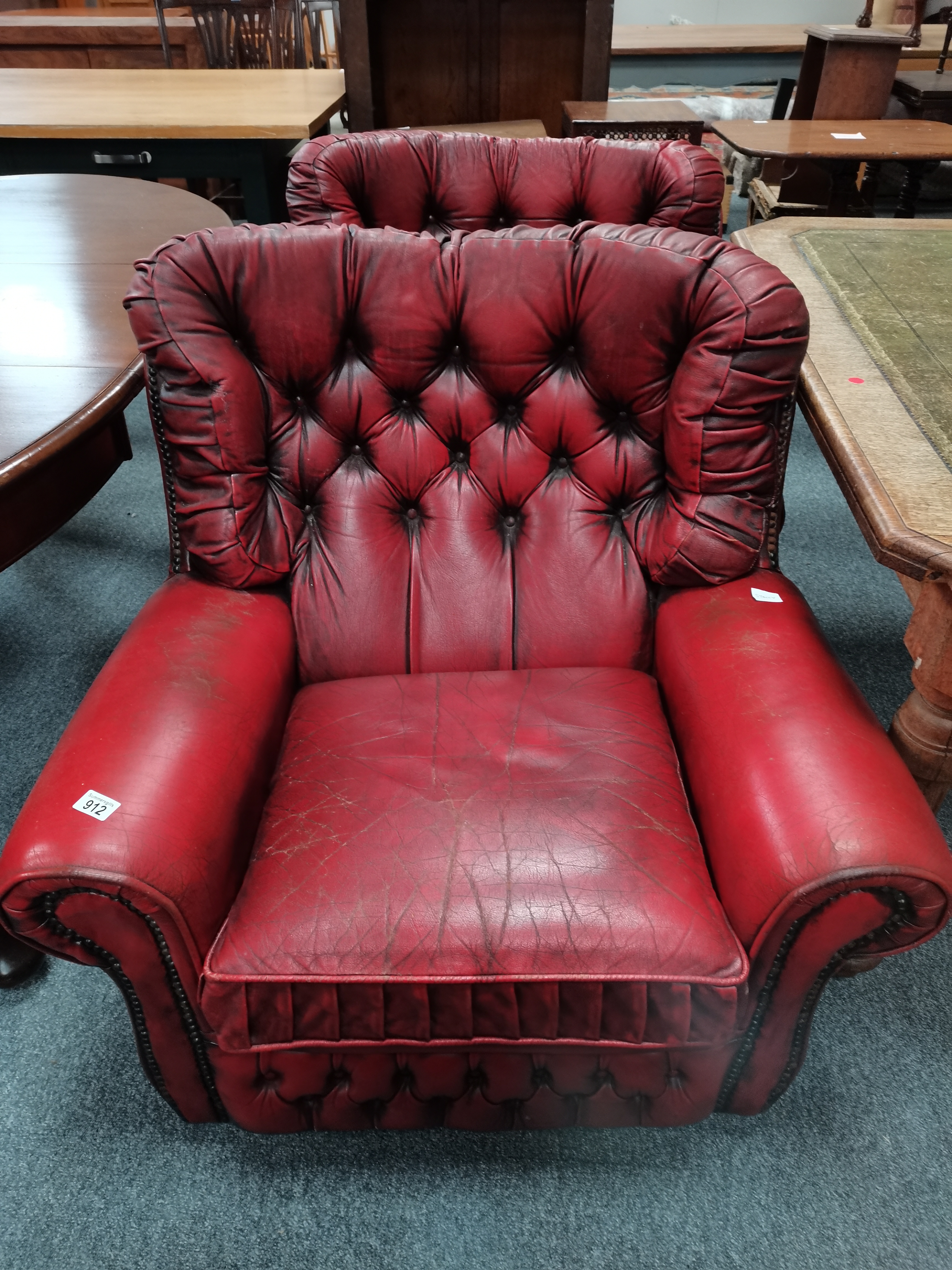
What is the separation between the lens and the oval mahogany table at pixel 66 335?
1.14 meters

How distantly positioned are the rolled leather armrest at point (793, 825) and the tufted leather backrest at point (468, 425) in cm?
20

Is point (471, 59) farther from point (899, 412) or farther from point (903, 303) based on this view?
point (899, 412)

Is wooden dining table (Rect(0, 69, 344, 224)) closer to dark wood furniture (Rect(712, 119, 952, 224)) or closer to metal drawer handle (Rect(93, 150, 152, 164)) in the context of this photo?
metal drawer handle (Rect(93, 150, 152, 164))

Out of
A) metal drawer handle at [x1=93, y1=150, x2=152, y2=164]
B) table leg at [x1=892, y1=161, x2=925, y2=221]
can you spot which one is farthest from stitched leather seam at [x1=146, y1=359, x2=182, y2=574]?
table leg at [x1=892, y1=161, x2=925, y2=221]

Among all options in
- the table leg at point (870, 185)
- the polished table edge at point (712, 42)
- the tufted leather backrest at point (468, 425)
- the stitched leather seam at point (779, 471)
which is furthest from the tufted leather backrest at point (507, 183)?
the polished table edge at point (712, 42)

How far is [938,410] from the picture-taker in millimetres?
1248

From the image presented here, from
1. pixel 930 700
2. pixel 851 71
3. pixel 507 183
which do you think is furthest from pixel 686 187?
pixel 851 71

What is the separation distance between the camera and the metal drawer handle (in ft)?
9.05

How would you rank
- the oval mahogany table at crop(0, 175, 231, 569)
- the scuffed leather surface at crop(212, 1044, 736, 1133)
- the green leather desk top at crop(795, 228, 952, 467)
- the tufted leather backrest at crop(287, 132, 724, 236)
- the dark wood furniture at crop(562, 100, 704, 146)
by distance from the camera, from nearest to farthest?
the scuffed leather surface at crop(212, 1044, 736, 1133), the oval mahogany table at crop(0, 175, 231, 569), the green leather desk top at crop(795, 228, 952, 467), the tufted leather backrest at crop(287, 132, 724, 236), the dark wood furniture at crop(562, 100, 704, 146)

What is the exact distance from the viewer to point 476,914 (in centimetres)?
95

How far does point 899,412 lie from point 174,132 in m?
2.37

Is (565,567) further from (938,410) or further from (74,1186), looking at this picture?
(74,1186)

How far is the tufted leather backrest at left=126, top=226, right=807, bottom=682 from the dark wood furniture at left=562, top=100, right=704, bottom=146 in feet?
6.08

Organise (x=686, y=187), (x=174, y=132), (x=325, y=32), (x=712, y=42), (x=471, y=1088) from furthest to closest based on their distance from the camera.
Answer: (x=712, y=42)
(x=325, y=32)
(x=174, y=132)
(x=686, y=187)
(x=471, y=1088)
